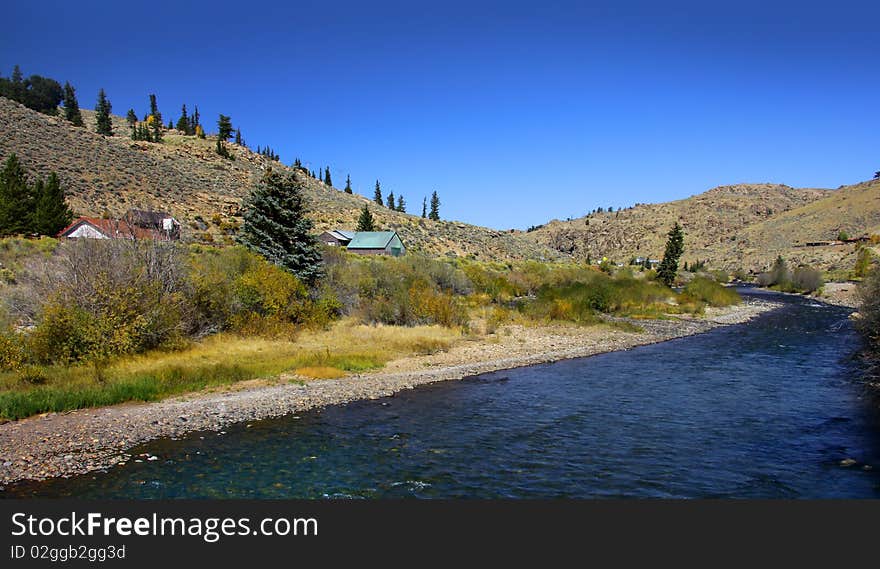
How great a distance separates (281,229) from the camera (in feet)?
111

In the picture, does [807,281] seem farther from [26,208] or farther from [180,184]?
[26,208]

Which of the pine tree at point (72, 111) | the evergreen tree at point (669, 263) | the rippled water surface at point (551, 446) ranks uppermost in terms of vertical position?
the pine tree at point (72, 111)

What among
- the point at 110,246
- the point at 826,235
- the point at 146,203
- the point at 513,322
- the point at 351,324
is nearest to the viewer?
the point at 110,246

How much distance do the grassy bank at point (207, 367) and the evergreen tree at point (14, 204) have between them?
29445mm

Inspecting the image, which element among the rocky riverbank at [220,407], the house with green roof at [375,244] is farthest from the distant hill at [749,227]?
the rocky riverbank at [220,407]

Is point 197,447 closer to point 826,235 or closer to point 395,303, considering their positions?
point 395,303

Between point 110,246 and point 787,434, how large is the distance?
2447cm

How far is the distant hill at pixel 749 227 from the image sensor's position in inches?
4589

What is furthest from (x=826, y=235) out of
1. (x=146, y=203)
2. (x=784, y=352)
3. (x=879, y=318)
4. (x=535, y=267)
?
(x=146, y=203)

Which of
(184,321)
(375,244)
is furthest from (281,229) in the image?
(375,244)

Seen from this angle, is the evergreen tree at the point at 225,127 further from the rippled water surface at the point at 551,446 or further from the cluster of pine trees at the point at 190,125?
the rippled water surface at the point at 551,446

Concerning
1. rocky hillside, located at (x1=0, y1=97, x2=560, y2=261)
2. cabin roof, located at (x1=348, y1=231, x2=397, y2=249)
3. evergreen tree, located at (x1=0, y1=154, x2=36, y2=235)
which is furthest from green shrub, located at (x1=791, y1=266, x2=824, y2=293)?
evergreen tree, located at (x1=0, y1=154, x2=36, y2=235)

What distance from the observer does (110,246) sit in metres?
22.9

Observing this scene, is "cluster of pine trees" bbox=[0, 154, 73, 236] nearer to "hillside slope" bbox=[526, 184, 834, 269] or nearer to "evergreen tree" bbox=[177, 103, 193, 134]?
"evergreen tree" bbox=[177, 103, 193, 134]
